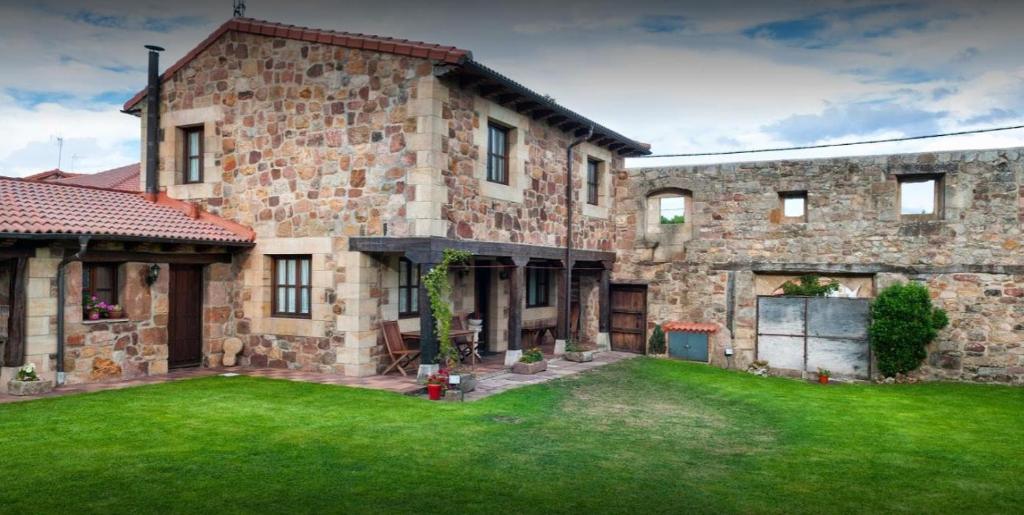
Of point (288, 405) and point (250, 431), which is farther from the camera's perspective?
point (288, 405)

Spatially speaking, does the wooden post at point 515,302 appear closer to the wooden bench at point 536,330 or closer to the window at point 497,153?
the window at point 497,153

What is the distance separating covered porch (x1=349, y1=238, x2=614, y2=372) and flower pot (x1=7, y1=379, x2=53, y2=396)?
4.72 metres

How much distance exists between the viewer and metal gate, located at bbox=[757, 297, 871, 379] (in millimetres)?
13961

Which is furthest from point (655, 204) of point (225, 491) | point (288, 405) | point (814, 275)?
point (225, 491)

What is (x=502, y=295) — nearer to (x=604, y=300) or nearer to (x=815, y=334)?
(x=604, y=300)

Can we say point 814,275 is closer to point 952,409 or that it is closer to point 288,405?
point 952,409

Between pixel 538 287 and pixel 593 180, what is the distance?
285 cm

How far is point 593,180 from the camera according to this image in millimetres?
16484

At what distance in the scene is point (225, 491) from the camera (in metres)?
5.69

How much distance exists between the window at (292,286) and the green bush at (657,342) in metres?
7.62

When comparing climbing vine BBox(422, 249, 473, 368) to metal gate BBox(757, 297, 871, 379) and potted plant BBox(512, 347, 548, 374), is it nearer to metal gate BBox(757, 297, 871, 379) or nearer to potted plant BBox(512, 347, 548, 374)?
potted plant BBox(512, 347, 548, 374)

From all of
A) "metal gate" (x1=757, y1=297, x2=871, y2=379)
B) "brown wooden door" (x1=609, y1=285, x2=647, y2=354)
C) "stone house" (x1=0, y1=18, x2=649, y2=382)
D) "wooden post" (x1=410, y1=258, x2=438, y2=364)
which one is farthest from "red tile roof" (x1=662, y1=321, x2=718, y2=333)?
"wooden post" (x1=410, y1=258, x2=438, y2=364)

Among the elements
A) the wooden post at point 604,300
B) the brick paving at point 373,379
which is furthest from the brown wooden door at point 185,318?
the wooden post at point 604,300

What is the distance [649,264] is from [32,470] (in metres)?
12.6
